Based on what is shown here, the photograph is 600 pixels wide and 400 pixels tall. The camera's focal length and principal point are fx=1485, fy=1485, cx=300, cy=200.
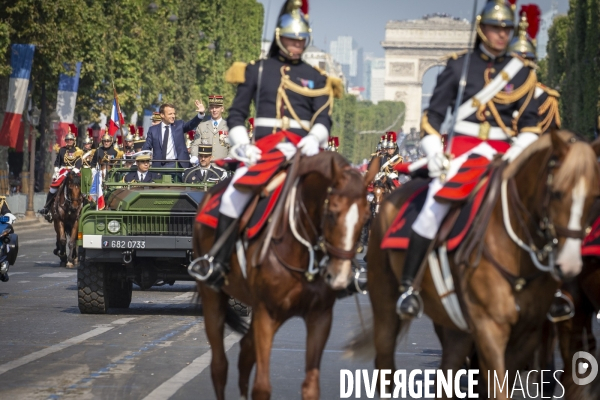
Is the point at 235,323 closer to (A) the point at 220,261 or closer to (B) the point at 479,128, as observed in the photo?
(A) the point at 220,261

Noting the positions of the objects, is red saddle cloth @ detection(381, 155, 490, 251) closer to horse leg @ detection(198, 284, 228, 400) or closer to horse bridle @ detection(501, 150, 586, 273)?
horse bridle @ detection(501, 150, 586, 273)

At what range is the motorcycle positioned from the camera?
19359mm

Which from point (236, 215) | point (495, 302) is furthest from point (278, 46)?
point (495, 302)

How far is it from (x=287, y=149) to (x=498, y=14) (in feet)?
5.29

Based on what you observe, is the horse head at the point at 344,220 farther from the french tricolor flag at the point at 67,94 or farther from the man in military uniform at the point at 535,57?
the french tricolor flag at the point at 67,94

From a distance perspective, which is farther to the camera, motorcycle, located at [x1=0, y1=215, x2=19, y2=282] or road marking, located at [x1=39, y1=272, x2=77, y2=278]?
road marking, located at [x1=39, y1=272, x2=77, y2=278]

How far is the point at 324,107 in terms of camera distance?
9680mm

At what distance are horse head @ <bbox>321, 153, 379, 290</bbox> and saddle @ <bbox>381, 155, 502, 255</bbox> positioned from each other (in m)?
0.50

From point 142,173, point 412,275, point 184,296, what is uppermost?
point 412,275

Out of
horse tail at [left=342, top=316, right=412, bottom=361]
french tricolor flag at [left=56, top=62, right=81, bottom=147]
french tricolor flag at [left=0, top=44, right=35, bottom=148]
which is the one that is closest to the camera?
horse tail at [left=342, top=316, right=412, bottom=361]

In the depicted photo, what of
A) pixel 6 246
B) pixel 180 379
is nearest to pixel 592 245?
pixel 180 379

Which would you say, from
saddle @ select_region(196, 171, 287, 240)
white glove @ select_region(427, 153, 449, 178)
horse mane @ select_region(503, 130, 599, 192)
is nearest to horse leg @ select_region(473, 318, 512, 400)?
horse mane @ select_region(503, 130, 599, 192)

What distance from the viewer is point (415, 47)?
166000 millimetres

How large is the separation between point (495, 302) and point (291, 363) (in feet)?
15.5
